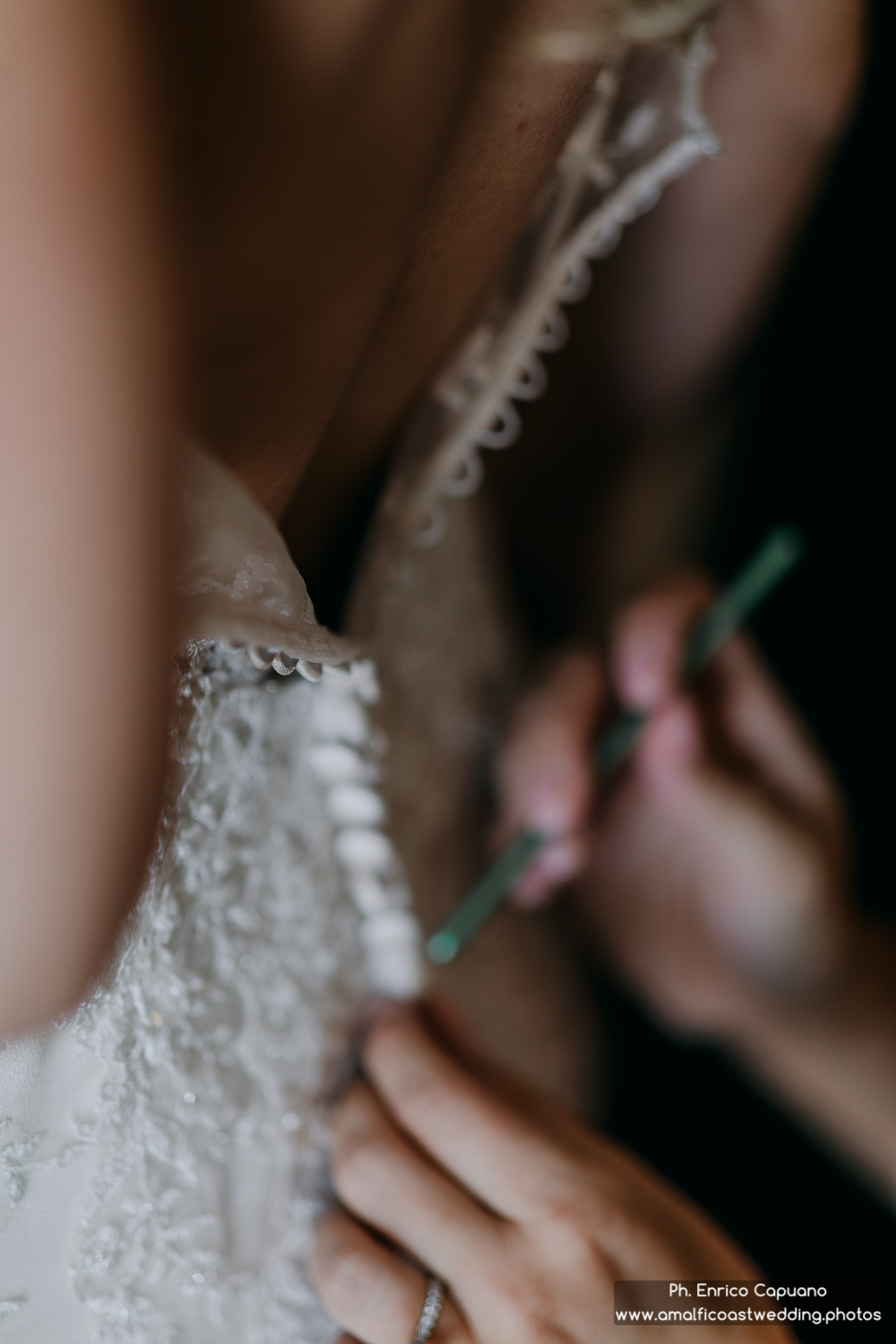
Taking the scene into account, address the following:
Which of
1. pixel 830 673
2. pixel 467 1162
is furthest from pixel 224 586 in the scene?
pixel 830 673

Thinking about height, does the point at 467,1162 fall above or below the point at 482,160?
below

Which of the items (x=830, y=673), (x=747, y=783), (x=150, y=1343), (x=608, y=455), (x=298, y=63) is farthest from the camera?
(x=830, y=673)

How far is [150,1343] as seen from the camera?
1.07ft

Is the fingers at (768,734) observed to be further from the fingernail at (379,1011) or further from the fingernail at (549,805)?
the fingernail at (379,1011)

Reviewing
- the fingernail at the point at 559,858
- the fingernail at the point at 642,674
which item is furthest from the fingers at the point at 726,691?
the fingernail at the point at 559,858

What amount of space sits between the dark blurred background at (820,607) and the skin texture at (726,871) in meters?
0.07

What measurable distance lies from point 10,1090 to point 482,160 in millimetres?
303

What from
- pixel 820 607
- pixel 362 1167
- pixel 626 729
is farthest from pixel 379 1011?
pixel 820 607

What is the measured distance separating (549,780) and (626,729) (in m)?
0.09

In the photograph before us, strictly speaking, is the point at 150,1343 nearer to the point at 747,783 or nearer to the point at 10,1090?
the point at 10,1090

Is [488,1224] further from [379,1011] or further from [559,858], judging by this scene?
[559,858]

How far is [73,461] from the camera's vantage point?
18 cm

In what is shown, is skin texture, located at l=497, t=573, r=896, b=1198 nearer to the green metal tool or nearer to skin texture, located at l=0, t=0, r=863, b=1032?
the green metal tool

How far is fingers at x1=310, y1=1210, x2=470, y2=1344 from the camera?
35 centimetres
